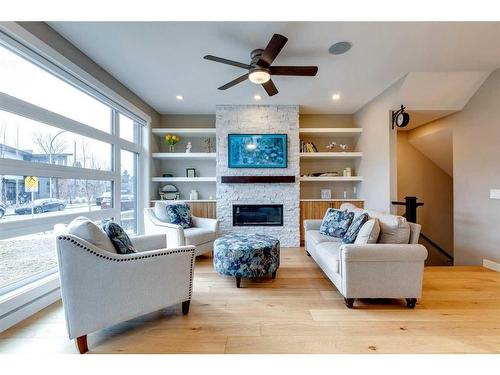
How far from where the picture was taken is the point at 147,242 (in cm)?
236

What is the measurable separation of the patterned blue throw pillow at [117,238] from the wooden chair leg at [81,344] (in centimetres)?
57

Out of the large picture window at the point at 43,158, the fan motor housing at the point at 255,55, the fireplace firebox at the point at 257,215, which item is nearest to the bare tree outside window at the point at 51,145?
the large picture window at the point at 43,158

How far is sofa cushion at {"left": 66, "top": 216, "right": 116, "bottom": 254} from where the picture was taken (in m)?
1.50

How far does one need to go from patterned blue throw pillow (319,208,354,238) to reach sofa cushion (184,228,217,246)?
1.72 metres

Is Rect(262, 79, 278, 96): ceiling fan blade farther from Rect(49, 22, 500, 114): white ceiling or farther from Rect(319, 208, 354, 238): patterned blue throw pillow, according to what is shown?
Rect(319, 208, 354, 238): patterned blue throw pillow

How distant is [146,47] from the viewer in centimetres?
237

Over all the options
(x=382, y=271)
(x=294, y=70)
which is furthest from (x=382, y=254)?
(x=294, y=70)

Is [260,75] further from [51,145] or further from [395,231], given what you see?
[51,145]

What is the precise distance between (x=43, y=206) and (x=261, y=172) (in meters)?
3.10

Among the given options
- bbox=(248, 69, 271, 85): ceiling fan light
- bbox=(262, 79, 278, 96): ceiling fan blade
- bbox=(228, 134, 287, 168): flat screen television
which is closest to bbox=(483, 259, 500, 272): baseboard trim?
bbox=(228, 134, 287, 168): flat screen television

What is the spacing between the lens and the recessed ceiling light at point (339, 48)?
7.58 feet

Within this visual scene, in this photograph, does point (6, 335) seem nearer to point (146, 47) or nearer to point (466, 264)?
point (146, 47)

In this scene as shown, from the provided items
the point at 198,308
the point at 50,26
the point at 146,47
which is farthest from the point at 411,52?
the point at 50,26

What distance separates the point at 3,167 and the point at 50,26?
1396 mm
